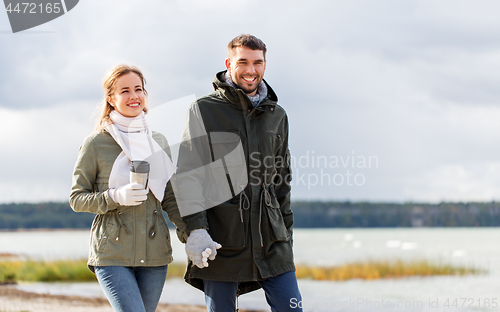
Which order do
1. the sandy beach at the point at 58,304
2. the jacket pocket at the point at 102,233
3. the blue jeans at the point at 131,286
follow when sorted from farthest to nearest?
the sandy beach at the point at 58,304 → the jacket pocket at the point at 102,233 → the blue jeans at the point at 131,286

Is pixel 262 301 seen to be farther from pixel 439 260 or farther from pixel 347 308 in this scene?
pixel 439 260

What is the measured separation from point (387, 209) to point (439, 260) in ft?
149

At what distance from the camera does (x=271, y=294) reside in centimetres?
279

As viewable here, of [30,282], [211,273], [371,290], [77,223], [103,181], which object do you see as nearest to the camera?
[103,181]

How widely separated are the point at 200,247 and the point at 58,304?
27.2 feet

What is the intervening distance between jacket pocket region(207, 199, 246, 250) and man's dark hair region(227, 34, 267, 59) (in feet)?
3.01

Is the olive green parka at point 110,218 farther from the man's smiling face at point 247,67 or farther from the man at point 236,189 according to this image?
the man's smiling face at point 247,67

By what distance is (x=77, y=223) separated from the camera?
41281 millimetres

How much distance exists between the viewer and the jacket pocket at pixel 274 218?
2.79m

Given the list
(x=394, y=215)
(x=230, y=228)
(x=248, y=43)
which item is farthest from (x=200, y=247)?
(x=394, y=215)

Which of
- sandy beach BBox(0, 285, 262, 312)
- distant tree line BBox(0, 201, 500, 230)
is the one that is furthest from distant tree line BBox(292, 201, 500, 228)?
sandy beach BBox(0, 285, 262, 312)

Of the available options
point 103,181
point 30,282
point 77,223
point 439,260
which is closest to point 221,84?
point 103,181

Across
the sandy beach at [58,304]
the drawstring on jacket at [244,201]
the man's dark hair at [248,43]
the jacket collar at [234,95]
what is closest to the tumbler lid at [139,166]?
the drawstring on jacket at [244,201]

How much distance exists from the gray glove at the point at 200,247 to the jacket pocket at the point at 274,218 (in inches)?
14.0
